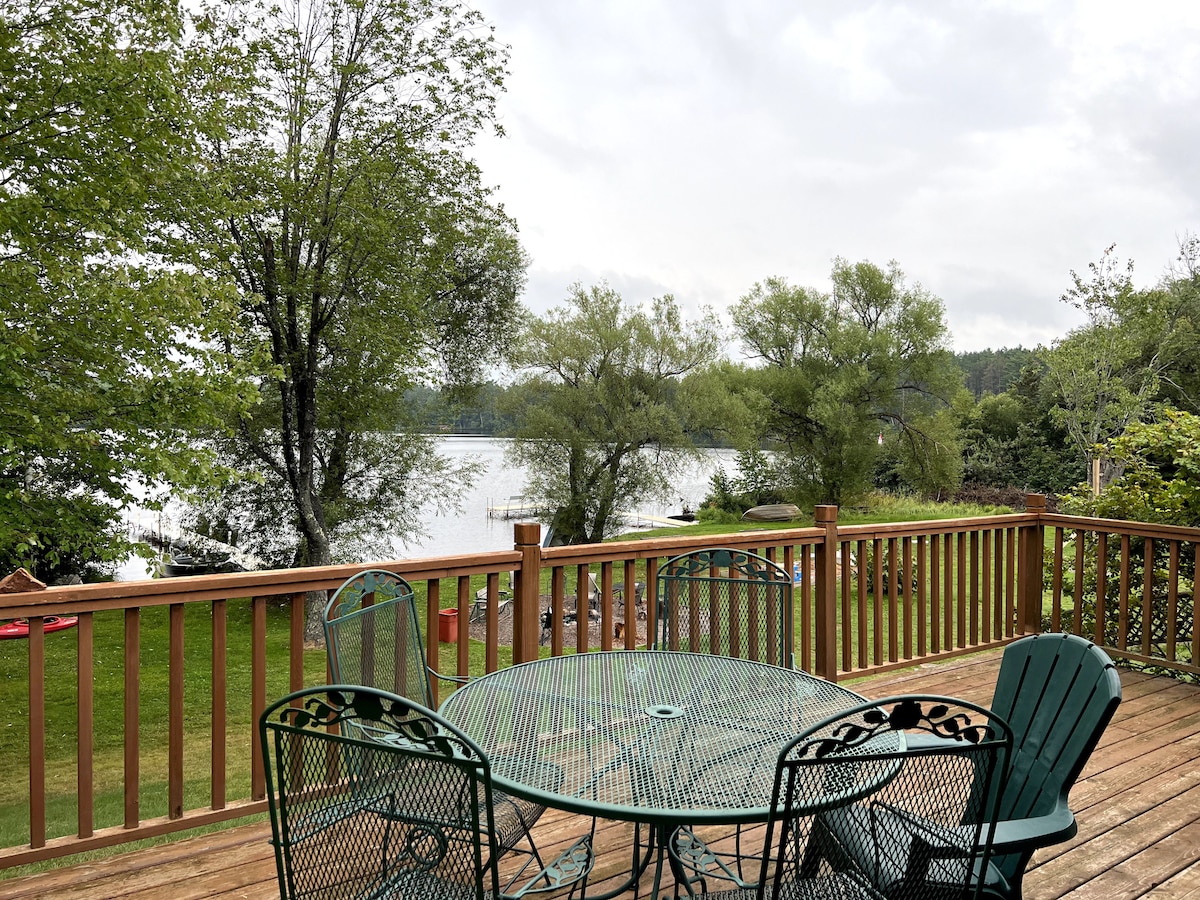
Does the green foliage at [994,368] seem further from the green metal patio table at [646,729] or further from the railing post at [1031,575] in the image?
the green metal patio table at [646,729]

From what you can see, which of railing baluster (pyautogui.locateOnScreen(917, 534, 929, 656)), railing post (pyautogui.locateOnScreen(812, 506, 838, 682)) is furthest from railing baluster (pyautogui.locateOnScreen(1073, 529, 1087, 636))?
railing post (pyautogui.locateOnScreen(812, 506, 838, 682))

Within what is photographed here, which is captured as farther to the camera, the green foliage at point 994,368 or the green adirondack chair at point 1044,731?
the green foliage at point 994,368

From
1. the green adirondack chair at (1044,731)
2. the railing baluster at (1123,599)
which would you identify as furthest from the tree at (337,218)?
the green adirondack chair at (1044,731)

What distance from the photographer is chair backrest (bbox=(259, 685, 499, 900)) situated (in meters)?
1.20

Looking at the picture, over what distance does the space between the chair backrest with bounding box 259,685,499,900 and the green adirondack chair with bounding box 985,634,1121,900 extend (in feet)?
3.25

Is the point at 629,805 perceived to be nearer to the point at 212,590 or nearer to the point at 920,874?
the point at 920,874

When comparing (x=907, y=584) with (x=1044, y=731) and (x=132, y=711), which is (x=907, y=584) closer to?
(x=1044, y=731)

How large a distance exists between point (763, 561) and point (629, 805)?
5.42ft

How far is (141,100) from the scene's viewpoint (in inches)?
257

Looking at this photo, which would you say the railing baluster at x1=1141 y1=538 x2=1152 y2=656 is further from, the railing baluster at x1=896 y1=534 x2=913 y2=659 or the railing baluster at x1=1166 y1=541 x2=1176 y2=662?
the railing baluster at x1=896 y1=534 x2=913 y2=659

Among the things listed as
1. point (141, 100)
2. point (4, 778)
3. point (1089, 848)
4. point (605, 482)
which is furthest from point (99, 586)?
point (605, 482)

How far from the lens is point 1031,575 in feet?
16.4

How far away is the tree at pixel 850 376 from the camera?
19703mm

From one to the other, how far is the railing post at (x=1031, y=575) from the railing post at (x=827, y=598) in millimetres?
1828
